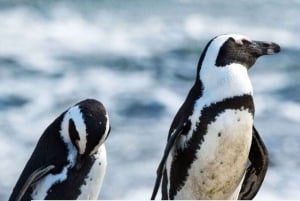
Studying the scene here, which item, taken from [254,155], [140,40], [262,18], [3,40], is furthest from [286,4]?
[254,155]

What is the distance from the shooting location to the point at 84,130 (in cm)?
462

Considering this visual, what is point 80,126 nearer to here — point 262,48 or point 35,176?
point 35,176

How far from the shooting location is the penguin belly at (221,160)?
4.96 meters

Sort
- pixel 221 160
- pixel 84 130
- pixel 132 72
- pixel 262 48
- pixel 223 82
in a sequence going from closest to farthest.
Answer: pixel 84 130
pixel 223 82
pixel 221 160
pixel 262 48
pixel 132 72

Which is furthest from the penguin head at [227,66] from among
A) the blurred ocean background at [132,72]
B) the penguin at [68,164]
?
the blurred ocean background at [132,72]

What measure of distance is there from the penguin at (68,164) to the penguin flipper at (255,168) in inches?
30.5

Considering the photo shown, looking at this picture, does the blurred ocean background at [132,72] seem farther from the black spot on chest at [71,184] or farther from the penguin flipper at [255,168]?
the black spot on chest at [71,184]

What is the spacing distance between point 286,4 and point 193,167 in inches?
307

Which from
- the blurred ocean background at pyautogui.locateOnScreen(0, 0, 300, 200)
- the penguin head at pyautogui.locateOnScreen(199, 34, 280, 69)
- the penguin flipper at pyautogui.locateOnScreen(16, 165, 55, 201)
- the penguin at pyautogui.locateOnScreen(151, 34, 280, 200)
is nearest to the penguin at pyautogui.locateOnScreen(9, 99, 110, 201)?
the penguin flipper at pyautogui.locateOnScreen(16, 165, 55, 201)

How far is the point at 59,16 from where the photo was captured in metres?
11.8

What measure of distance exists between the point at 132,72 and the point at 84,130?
5.41 metres

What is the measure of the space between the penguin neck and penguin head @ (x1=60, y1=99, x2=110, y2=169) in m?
0.50

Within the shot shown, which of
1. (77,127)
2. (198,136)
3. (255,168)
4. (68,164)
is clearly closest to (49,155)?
(68,164)

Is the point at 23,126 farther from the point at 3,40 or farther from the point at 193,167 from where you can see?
the point at 193,167
